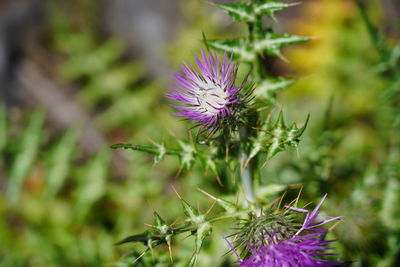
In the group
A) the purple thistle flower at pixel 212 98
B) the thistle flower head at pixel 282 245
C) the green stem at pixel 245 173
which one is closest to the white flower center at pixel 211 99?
the purple thistle flower at pixel 212 98

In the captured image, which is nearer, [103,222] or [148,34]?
[103,222]

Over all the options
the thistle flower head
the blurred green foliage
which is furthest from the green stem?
the blurred green foliage

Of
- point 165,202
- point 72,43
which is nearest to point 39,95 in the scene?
point 72,43

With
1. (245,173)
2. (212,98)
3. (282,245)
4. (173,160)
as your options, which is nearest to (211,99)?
(212,98)

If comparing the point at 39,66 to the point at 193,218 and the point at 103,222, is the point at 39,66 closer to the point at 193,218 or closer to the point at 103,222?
the point at 103,222

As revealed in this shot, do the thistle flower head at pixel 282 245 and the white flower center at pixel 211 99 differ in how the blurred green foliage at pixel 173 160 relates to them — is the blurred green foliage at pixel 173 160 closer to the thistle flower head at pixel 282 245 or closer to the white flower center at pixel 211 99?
the thistle flower head at pixel 282 245

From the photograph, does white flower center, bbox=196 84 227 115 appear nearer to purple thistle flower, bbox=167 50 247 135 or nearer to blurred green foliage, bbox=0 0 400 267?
purple thistle flower, bbox=167 50 247 135
